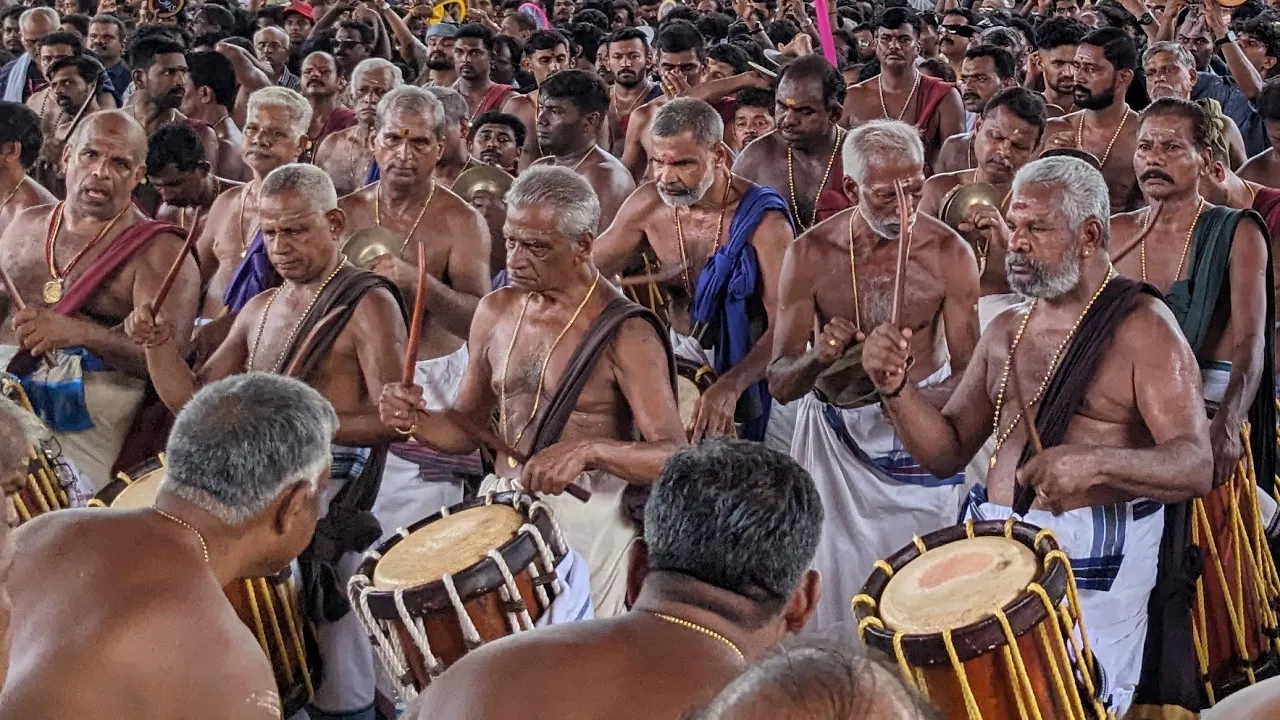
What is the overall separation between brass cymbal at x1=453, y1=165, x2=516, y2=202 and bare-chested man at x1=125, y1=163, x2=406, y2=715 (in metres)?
1.77

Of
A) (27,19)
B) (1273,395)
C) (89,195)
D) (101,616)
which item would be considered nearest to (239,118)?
(27,19)

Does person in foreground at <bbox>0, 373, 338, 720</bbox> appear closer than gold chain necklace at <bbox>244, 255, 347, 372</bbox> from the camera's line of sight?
Yes

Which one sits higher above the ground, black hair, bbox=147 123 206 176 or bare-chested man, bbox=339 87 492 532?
black hair, bbox=147 123 206 176

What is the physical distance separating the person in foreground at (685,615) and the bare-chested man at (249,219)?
3.40 metres

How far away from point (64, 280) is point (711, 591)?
Answer: 3892 mm

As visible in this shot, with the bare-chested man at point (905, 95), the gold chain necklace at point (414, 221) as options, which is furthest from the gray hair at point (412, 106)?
the bare-chested man at point (905, 95)

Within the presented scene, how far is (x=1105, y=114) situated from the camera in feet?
24.1

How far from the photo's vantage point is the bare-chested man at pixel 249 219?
5793 millimetres

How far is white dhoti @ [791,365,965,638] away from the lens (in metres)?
5.23

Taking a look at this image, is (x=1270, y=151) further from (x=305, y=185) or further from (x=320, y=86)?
(x=320, y=86)

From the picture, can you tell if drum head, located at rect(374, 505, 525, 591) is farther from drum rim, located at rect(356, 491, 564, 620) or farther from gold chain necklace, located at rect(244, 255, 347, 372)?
gold chain necklace, located at rect(244, 255, 347, 372)

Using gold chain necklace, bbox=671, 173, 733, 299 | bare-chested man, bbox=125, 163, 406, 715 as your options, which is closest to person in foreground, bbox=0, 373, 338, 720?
bare-chested man, bbox=125, 163, 406, 715

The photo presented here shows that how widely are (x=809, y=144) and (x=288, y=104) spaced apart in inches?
87.0

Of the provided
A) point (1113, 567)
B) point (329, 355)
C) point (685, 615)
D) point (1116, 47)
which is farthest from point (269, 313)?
point (1116, 47)
